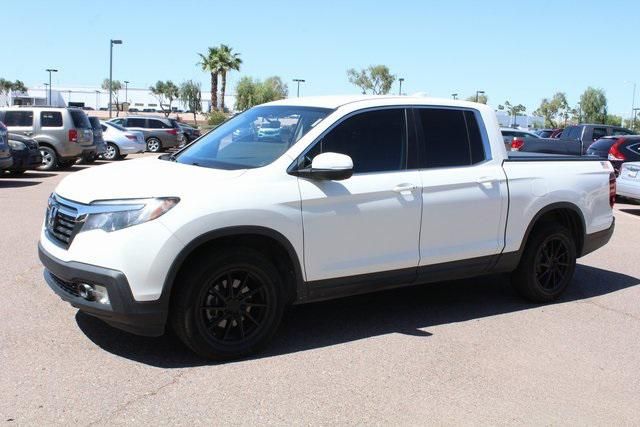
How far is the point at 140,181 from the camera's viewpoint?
4.42 meters

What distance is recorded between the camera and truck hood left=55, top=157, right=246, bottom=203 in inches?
167

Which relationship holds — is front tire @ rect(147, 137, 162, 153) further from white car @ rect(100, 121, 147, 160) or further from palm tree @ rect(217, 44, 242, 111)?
palm tree @ rect(217, 44, 242, 111)

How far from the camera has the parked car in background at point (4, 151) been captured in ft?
45.1

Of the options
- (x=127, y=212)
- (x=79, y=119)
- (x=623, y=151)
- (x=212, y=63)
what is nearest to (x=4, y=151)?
(x=79, y=119)

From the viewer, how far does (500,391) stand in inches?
165

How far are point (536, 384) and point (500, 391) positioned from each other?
31 centimetres

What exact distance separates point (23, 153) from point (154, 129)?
1433 cm

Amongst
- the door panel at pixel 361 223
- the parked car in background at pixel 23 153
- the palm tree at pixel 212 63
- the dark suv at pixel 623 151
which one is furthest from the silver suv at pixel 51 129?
the palm tree at pixel 212 63

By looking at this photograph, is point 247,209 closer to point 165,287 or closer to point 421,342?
point 165,287

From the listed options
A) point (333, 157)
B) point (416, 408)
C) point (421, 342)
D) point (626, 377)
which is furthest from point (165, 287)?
point (626, 377)

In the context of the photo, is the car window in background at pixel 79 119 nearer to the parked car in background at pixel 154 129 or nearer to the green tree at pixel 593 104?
the parked car in background at pixel 154 129

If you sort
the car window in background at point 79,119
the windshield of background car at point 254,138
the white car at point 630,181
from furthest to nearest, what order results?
the car window in background at point 79,119
the white car at point 630,181
the windshield of background car at point 254,138

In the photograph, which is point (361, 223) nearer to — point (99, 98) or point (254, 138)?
point (254, 138)

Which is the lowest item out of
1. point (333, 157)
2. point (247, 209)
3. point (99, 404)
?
point (99, 404)
